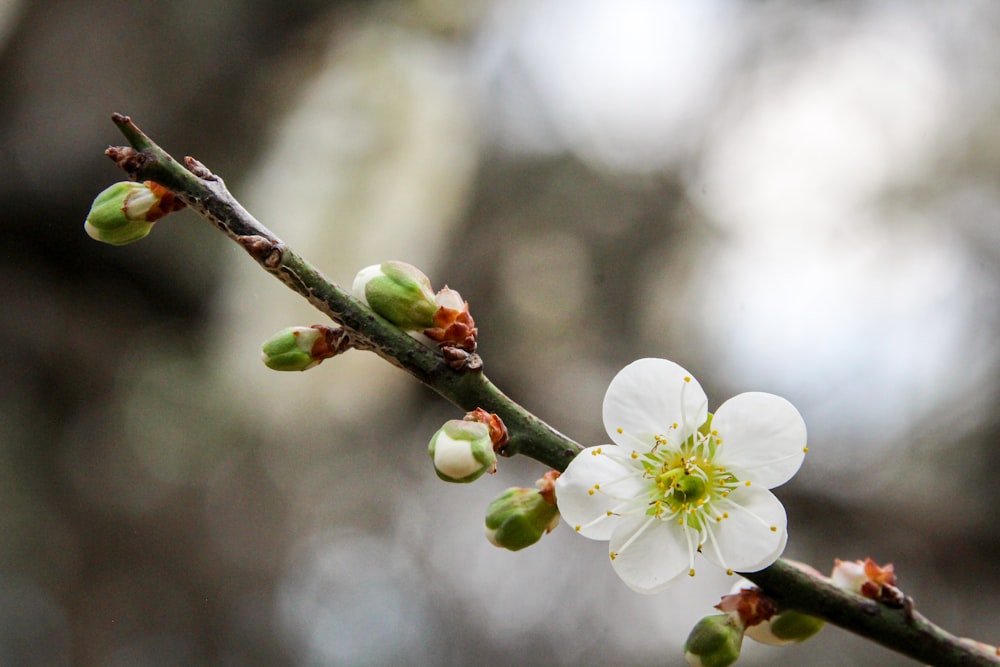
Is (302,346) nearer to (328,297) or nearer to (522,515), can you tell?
(328,297)

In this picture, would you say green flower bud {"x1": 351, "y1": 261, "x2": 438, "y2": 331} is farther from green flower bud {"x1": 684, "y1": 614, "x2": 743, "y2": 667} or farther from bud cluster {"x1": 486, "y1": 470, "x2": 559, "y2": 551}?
green flower bud {"x1": 684, "y1": 614, "x2": 743, "y2": 667}

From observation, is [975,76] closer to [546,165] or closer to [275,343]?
[546,165]

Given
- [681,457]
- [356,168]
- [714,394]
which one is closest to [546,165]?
[356,168]

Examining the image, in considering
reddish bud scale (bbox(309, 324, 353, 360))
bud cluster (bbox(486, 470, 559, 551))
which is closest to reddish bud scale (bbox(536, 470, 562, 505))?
bud cluster (bbox(486, 470, 559, 551))

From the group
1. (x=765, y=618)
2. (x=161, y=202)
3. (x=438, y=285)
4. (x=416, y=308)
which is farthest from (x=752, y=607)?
(x=438, y=285)

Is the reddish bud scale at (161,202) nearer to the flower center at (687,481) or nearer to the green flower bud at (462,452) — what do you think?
the green flower bud at (462,452)

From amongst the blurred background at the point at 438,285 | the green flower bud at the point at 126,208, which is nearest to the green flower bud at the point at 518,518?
the green flower bud at the point at 126,208
